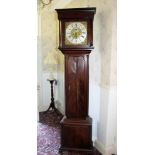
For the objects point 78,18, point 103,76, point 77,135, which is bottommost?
point 77,135

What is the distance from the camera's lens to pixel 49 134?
3.11 metres

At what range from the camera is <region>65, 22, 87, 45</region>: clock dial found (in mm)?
2410

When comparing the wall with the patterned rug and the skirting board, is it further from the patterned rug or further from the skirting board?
the patterned rug

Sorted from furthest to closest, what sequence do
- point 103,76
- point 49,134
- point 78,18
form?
A: point 49,134 < point 103,76 < point 78,18

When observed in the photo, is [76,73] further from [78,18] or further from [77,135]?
[77,135]

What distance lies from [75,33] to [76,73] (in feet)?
1.61

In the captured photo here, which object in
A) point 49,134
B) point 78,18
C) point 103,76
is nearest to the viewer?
point 78,18

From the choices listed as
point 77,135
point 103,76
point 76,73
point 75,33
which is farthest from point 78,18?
point 77,135

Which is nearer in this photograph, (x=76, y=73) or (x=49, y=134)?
(x=76, y=73)
